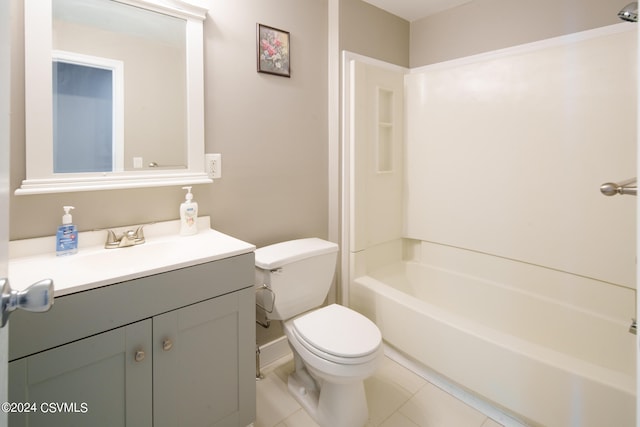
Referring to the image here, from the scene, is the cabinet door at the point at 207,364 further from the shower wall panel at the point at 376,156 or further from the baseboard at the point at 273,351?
the shower wall panel at the point at 376,156

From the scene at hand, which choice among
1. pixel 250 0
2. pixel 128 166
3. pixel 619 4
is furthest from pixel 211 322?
pixel 619 4

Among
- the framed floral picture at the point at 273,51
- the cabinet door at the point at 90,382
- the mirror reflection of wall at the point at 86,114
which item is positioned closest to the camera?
the cabinet door at the point at 90,382

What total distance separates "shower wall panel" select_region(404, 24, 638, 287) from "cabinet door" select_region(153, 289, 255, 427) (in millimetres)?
1617

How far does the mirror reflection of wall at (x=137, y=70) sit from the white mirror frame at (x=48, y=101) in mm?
28

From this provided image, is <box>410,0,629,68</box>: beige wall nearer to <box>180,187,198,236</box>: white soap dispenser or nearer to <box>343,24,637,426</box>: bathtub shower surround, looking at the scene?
<box>343,24,637,426</box>: bathtub shower surround

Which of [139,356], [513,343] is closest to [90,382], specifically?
[139,356]

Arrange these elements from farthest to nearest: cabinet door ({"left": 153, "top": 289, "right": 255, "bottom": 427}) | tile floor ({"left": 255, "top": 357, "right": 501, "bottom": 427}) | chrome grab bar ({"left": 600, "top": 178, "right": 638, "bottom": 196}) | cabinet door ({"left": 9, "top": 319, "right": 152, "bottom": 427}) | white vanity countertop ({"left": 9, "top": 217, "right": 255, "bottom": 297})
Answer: tile floor ({"left": 255, "top": 357, "right": 501, "bottom": 427}) → cabinet door ({"left": 153, "top": 289, "right": 255, "bottom": 427}) → white vanity countertop ({"left": 9, "top": 217, "right": 255, "bottom": 297}) → cabinet door ({"left": 9, "top": 319, "right": 152, "bottom": 427}) → chrome grab bar ({"left": 600, "top": 178, "right": 638, "bottom": 196})

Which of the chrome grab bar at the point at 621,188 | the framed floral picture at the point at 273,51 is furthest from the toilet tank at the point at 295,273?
the chrome grab bar at the point at 621,188

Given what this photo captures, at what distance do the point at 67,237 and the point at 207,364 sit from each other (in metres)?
0.72

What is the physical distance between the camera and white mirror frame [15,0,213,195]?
1.20 m

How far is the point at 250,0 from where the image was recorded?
1737 mm

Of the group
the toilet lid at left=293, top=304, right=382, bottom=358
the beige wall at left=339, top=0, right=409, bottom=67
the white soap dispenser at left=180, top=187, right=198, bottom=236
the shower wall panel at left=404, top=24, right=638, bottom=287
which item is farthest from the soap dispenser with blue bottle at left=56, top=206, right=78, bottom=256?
the shower wall panel at left=404, top=24, right=638, bottom=287

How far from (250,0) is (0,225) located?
1.64m

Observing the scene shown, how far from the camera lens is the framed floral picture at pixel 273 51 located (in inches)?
70.3
